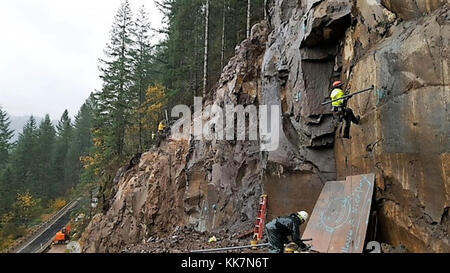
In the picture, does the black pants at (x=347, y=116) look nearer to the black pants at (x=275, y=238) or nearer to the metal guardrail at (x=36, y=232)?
the black pants at (x=275, y=238)

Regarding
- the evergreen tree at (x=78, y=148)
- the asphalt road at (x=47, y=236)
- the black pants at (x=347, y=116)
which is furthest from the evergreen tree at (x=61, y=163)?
the black pants at (x=347, y=116)

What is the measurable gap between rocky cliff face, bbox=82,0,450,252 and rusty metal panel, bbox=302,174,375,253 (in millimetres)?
381

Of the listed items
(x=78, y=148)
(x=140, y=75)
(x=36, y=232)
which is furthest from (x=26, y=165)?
(x=140, y=75)

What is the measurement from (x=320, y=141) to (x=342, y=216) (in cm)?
278

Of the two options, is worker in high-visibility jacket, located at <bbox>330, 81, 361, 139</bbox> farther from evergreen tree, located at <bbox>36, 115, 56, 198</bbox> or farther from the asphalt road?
evergreen tree, located at <bbox>36, 115, 56, 198</bbox>

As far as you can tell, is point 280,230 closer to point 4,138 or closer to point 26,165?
point 26,165

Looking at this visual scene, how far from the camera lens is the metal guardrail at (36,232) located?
121 ft

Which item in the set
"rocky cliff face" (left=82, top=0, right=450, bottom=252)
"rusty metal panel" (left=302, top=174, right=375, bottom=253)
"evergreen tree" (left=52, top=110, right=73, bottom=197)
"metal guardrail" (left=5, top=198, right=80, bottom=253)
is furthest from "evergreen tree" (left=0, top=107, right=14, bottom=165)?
"rusty metal panel" (left=302, top=174, right=375, bottom=253)

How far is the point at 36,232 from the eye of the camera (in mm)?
41406

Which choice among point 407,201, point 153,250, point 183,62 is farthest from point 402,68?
point 183,62

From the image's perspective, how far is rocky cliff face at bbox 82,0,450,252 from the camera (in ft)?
20.1

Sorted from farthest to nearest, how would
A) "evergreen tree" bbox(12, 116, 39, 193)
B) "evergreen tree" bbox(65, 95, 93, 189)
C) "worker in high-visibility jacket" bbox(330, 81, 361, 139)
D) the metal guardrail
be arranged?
"evergreen tree" bbox(65, 95, 93, 189)
"evergreen tree" bbox(12, 116, 39, 193)
the metal guardrail
"worker in high-visibility jacket" bbox(330, 81, 361, 139)

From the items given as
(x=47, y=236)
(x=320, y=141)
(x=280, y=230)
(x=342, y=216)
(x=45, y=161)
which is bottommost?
(x=47, y=236)
